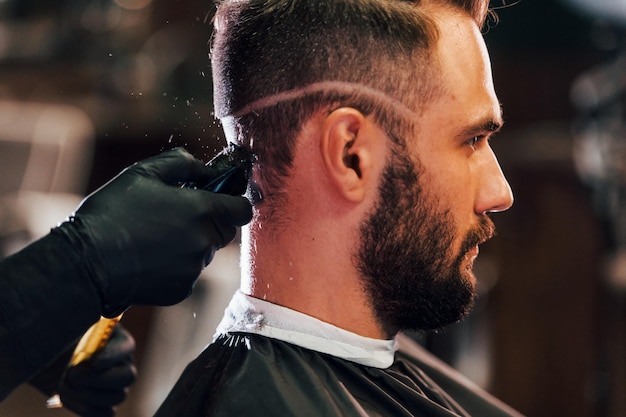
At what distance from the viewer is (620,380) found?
13.1ft

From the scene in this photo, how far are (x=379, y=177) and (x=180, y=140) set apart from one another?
0.40 m

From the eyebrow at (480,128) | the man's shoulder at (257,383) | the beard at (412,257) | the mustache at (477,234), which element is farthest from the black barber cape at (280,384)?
the eyebrow at (480,128)

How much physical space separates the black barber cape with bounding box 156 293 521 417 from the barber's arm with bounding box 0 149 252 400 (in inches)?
7.2

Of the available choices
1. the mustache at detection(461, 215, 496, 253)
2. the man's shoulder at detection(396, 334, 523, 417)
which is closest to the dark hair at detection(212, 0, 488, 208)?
the mustache at detection(461, 215, 496, 253)

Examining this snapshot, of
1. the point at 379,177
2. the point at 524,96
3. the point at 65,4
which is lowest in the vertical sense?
the point at 524,96

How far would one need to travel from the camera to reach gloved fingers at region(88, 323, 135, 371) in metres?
1.84

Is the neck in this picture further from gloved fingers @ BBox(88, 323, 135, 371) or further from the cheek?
gloved fingers @ BBox(88, 323, 135, 371)

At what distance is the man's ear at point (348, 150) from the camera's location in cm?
150

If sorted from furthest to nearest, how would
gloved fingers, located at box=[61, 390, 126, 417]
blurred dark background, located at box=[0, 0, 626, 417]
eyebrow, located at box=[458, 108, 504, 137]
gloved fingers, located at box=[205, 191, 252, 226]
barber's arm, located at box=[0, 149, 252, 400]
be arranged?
blurred dark background, located at box=[0, 0, 626, 417]
gloved fingers, located at box=[61, 390, 126, 417]
eyebrow, located at box=[458, 108, 504, 137]
gloved fingers, located at box=[205, 191, 252, 226]
barber's arm, located at box=[0, 149, 252, 400]

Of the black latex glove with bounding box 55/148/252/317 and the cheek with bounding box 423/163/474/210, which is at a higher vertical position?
the black latex glove with bounding box 55/148/252/317

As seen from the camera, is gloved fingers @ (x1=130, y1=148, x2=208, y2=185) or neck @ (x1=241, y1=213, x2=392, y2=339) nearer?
gloved fingers @ (x1=130, y1=148, x2=208, y2=185)

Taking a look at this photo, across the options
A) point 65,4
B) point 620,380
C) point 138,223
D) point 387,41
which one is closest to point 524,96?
point 620,380

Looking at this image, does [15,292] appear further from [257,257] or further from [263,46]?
[263,46]

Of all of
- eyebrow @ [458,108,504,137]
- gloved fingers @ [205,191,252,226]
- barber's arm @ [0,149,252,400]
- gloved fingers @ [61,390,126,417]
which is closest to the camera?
barber's arm @ [0,149,252,400]
